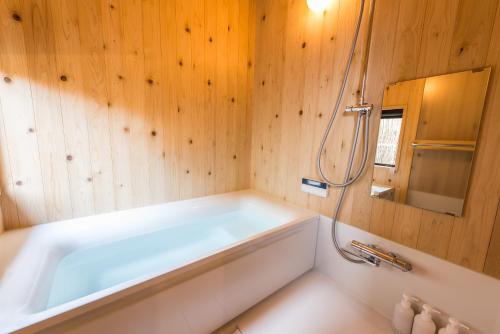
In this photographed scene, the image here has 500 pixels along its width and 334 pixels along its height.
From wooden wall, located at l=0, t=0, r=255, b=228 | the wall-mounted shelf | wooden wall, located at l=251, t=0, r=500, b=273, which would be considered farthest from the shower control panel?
wooden wall, located at l=0, t=0, r=255, b=228

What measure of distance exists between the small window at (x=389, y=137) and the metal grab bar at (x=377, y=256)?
1.60 feet

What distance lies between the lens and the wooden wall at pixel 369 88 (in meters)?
0.89

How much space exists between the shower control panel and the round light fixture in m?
1.18

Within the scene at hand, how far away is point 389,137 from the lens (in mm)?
1147

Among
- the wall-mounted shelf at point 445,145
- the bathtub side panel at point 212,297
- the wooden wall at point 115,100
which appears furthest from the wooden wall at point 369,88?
the bathtub side panel at point 212,297

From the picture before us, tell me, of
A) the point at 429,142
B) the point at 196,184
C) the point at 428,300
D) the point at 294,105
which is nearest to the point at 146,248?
the point at 196,184

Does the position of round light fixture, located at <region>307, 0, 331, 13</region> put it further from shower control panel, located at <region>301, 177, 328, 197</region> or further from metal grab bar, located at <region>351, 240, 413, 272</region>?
metal grab bar, located at <region>351, 240, 413, 272</region>

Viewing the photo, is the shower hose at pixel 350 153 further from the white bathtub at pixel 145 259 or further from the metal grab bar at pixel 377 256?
the white bathtub at pixel 145 259

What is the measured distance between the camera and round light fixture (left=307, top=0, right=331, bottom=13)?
4.48 feet

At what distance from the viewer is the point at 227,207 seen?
1831mm

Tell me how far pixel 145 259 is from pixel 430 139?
179 cm

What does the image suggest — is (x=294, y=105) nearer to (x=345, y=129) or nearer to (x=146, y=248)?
(x=345, y=129)

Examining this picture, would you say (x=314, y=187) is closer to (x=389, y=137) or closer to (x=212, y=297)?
(x=389, y=137)

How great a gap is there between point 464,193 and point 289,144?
3.50ft
